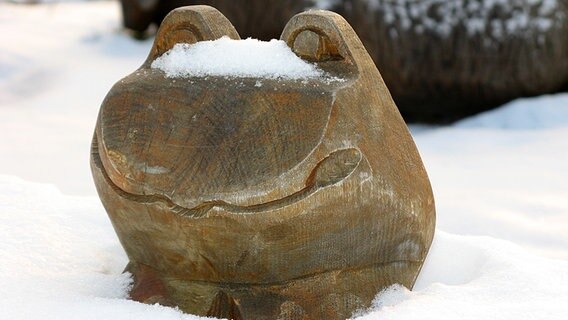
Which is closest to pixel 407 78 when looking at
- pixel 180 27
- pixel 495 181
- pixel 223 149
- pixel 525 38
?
pixel 525 38

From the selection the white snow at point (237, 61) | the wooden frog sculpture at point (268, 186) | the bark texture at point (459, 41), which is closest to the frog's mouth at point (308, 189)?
the wooden frog sculpture at point (268, 186)

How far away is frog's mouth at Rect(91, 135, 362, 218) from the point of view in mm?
1662

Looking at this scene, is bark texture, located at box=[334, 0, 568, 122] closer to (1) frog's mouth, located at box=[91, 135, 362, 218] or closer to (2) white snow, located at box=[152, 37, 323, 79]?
(2) white snow, located at box=[152, 37, 323, 79]

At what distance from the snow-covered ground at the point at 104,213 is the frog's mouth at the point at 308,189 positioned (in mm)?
197

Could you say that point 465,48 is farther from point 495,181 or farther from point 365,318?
point 365,318

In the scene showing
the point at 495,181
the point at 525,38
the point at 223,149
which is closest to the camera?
the point at 223,149

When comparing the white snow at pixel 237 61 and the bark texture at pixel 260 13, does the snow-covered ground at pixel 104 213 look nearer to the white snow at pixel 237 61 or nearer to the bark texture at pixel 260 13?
the white snow at pixel 237 61

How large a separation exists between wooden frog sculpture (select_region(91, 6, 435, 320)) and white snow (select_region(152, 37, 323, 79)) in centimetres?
3

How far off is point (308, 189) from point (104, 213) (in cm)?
101

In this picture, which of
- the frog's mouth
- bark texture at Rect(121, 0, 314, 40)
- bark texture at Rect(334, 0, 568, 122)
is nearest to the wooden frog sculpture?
the frog's mouth

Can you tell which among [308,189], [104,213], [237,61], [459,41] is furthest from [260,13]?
[308,189]

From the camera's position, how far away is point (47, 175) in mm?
3404

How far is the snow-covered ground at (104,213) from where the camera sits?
5.90 ft

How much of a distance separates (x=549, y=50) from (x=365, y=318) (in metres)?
2.85
